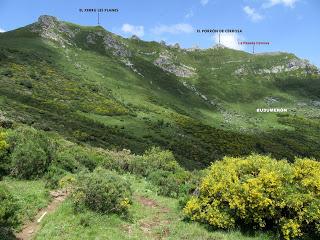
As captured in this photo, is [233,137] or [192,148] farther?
[233,137]

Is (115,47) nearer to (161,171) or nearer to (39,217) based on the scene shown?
(161,171)

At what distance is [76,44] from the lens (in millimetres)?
161625

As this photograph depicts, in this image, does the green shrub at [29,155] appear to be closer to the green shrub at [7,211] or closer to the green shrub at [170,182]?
the green shrub at [170,182]

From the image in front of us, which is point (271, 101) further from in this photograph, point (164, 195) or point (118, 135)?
point (164, 195)

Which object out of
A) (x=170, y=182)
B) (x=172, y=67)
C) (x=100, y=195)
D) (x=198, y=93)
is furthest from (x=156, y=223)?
(x=172, y=67)

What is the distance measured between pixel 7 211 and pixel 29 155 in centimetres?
920

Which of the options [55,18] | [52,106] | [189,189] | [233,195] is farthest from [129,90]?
[233,195]

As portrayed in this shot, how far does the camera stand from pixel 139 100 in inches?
4668

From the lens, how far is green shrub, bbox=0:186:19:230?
16298 millimetres

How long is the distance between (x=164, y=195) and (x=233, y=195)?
772 cm

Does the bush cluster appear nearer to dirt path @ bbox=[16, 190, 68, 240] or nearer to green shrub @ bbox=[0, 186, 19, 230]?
dirt path @ bbox=[16, 190, 68, 240]

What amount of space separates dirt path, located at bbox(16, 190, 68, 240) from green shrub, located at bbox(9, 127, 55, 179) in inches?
133

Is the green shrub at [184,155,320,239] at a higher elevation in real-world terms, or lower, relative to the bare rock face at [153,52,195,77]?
lower

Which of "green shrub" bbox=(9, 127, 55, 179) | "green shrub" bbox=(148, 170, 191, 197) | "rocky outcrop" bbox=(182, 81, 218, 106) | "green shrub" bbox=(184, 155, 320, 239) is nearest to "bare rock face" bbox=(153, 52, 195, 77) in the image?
"rocky outcrop" bbox=(182, 81, 218, 106)
